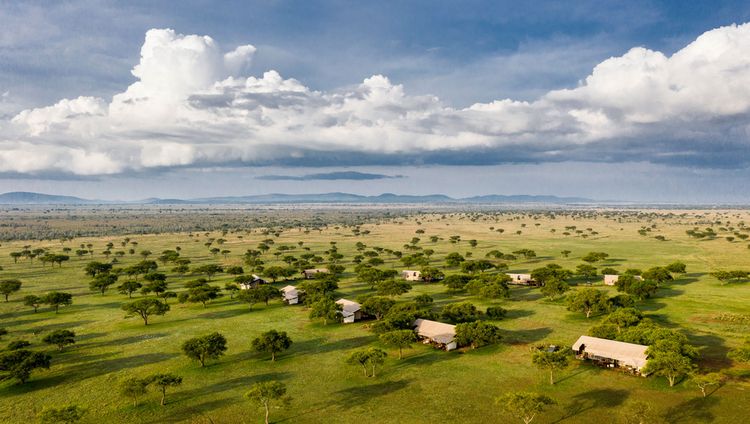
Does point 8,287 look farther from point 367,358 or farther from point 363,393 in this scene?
point 363,393

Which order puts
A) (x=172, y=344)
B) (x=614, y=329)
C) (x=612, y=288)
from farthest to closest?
(x=612, y=288) → (x=172, y=344) → (x=614, y=329)

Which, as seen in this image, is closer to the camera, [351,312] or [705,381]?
[705,381]

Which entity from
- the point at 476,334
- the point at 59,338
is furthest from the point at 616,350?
the point at 59,338

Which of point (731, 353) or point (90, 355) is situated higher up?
point (731, 353)

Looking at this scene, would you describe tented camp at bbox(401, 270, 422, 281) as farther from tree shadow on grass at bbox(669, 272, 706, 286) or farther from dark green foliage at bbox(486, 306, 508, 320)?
tree shadow on grass at bbox(669, 272, 706, 286)

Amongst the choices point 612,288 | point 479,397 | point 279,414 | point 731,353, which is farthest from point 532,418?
point 612,288

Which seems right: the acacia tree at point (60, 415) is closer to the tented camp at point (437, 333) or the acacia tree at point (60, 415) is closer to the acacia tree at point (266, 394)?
the acacia tree at point (266, 394)

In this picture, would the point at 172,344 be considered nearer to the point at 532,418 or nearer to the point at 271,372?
the point at 271,372
